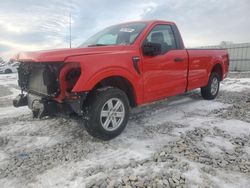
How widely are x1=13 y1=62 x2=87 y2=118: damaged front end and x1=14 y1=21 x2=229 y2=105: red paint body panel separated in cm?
2

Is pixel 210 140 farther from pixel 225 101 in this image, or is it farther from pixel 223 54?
pixel 223 54

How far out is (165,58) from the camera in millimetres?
4828

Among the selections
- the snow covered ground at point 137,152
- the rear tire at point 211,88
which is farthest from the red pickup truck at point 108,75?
the rear tire at point 211,88

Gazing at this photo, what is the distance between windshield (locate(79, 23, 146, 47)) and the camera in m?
4.61

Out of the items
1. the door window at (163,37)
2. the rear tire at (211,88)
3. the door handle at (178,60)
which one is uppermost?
the door window at (163,37)

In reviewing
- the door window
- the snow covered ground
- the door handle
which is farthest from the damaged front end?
the door handle

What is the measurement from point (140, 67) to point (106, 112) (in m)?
1.01

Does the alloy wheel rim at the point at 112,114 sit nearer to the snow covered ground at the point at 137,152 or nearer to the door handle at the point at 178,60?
the snow covered ground at the point at 137,152

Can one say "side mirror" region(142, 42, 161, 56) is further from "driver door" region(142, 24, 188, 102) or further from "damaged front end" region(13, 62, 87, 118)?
"damaged front end" region(13, 62, 87, 118)

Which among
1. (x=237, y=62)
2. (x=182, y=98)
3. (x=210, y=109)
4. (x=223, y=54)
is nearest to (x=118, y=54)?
(x=210, y=109)

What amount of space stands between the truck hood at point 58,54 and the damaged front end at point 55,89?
0.14 meters

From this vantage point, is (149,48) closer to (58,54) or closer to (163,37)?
(163,37)

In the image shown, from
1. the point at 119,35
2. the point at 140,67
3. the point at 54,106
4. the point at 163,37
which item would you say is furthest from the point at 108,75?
the point at 163,37

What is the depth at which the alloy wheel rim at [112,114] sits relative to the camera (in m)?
3.88
